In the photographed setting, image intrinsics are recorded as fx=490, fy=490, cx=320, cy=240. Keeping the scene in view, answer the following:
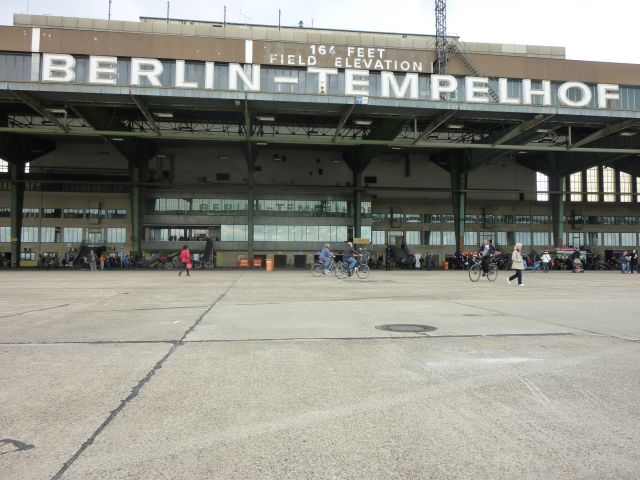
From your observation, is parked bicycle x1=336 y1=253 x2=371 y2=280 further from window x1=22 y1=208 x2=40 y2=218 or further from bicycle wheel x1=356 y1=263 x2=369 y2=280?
window x1=22 y1=208 x2=40 y2=218

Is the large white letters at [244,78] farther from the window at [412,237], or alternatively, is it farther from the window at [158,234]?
the window at [412,237]

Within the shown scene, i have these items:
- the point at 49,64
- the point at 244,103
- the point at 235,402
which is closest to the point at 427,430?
the point at 235,402

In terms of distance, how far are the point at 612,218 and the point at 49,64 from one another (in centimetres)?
7131

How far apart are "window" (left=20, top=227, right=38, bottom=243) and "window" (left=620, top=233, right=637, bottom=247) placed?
7885 cm

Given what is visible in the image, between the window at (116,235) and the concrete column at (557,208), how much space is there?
53.6m

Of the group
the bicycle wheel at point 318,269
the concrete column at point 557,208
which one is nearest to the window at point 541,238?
the concrete column at point 557,208

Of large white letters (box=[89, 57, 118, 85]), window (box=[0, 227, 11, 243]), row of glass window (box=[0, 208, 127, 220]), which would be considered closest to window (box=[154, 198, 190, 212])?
row of glass window (box=[0, 208, 127, 220])

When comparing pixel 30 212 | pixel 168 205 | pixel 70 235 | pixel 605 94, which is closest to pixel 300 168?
pixel 168 205

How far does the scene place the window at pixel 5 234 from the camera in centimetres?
5850

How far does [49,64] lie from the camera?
3241cm

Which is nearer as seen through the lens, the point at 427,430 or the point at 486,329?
the point at 427,430

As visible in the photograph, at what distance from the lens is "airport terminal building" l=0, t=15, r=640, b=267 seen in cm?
4747

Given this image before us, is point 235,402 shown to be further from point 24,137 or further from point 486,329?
point 24,137

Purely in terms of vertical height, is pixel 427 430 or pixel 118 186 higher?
pixel 118 186
